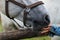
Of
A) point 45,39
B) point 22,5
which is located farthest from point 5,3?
point 45,39

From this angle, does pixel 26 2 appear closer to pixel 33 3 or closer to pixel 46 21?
pixel 33 3

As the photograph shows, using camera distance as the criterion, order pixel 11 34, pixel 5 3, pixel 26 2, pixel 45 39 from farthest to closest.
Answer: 1. pixel 45 39
2. pixel 11 34
3. pixel 5 3
4. pixel 26 2

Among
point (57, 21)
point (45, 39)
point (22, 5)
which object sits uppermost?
point (22, 5)

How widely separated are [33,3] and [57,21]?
86cm

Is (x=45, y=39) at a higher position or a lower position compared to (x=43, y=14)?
lower

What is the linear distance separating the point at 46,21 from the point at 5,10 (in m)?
0.46

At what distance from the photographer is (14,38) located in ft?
7.09

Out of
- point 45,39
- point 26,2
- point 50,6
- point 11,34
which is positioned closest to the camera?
point 26,2

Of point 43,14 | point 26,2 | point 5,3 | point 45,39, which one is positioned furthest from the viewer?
point 45,39

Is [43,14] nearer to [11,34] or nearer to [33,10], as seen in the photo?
[33,10]

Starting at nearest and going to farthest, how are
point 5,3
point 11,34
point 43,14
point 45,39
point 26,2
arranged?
point 43,14 < point 26,2 < point 5,3 < point 11,34 < point 45,39

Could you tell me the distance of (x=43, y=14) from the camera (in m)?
1.63

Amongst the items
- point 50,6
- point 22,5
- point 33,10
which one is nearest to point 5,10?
point 22,5

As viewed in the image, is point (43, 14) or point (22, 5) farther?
point (22, 5)
